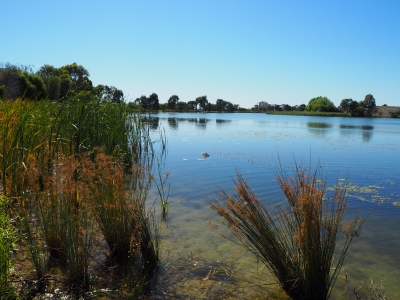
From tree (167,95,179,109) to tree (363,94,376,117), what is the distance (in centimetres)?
6209

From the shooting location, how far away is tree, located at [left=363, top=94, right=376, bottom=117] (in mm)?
108088

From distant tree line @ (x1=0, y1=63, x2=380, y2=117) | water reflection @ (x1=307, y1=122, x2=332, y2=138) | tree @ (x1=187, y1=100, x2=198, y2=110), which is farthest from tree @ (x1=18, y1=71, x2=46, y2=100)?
tree @ (x1=187, y1=100, x2=198, y2=110)

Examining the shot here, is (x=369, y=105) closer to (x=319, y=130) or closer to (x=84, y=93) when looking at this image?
(x=319, y=130)

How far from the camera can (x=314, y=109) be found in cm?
12344

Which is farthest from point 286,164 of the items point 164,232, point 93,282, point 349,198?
point 93,282

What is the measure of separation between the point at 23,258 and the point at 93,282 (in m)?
0.89

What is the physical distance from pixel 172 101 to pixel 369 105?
64.4 metres

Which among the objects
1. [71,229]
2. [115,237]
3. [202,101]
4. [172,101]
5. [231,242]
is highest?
[202,101]

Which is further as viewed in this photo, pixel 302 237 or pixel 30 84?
pixel 30 84

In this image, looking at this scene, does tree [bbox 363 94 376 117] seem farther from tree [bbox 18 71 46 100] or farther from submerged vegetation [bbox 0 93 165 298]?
submerged vegetation [bbox 0 93 165 298]

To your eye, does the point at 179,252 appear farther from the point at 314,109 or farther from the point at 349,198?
the point at 314,109

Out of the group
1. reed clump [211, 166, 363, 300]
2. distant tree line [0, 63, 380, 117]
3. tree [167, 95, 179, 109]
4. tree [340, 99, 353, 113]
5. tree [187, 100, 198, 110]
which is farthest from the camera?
tree [187, 100, 198, 110]

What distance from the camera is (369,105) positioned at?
107938 mm

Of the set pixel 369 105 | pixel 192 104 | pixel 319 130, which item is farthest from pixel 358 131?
pixel 192 104
